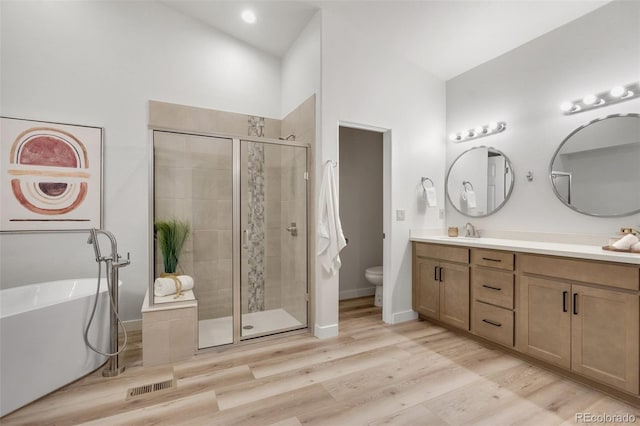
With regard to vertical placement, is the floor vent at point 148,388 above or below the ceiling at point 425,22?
below

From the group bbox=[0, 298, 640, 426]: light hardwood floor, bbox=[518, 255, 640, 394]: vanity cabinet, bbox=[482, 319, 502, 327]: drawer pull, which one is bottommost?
bbox=[0, 298, 640, 426]: light hardwood floor

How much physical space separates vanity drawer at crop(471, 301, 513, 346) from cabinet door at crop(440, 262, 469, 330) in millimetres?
94

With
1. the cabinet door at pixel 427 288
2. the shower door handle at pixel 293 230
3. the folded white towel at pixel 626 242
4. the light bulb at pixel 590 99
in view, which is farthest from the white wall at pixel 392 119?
the folded white towel at pixel 626 242

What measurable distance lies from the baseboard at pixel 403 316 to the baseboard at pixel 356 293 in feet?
3.49

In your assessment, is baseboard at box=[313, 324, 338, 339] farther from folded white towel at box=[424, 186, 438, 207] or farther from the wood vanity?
folded white towel at box=[424, 186, 438, 207]

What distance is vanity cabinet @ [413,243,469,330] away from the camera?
2842 millimetres

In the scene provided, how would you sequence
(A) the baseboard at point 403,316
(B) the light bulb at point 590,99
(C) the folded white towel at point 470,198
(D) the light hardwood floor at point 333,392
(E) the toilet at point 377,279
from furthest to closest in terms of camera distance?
1. (E) the toilet at point 377,279
2. (C) the folded white towel at point 470,198
3. (A) the baseboard at point 403,316
4. (B) the light bulb at point 590,99
5. (D) the light hardwood floor at point 333,392

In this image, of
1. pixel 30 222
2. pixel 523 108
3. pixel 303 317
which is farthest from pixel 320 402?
pixel 523 108

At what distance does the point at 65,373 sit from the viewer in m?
2.01

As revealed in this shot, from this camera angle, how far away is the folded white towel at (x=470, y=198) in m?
3.35

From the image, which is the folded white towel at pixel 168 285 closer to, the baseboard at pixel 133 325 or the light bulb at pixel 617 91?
the baseboard at pixel 133 325

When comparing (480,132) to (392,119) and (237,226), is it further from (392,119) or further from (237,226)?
(237,226)

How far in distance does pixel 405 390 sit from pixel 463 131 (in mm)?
2765

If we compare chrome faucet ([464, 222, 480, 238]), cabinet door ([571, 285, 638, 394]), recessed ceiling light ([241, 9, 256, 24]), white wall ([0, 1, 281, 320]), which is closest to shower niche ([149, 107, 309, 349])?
white wall ([0, 1, 281, 320])
